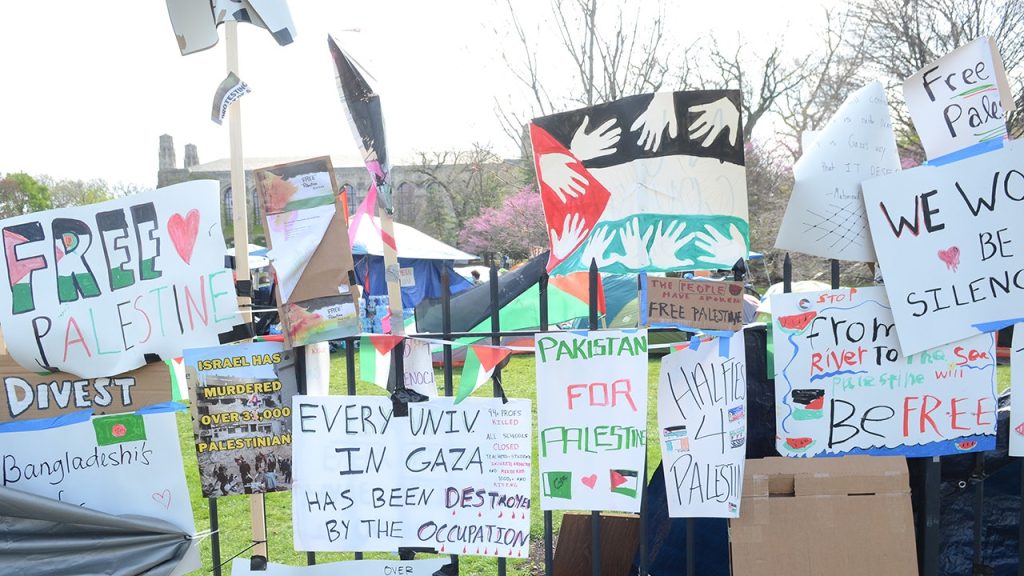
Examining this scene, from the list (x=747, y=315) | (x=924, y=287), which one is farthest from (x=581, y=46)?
(x=924, y=287)

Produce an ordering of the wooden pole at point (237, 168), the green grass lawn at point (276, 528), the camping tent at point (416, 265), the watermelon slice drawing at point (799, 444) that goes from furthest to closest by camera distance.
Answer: the camping tent at point (416, 265) → the green grass lawn at point (276, 528) → the watermelon slice drawing at point (799, 444) → the wooden pole at point (237, 168)

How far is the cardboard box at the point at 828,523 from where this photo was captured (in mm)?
2795

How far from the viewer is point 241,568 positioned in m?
2.74

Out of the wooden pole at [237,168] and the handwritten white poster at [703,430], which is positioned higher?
the wooden pole at [237,168]

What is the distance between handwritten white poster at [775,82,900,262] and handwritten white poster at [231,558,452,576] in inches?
67.7

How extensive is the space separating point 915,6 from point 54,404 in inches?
807

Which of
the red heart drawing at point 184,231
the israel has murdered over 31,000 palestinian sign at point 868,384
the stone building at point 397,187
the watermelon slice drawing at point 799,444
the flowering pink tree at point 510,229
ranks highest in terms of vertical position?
the stone building at point 397,187

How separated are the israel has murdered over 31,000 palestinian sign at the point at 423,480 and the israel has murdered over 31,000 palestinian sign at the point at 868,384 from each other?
3.30 ft

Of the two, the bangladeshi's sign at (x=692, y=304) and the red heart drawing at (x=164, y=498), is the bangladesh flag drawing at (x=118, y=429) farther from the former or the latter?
the bangladeshi's sign at (x=692, y=304)

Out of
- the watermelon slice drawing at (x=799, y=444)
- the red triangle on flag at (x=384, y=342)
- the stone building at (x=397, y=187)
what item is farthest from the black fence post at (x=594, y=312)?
the stone building at (x=397, y=187)

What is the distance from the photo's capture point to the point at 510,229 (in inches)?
1179

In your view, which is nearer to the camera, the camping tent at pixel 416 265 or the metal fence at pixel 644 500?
the metal fence at pixel 644 500

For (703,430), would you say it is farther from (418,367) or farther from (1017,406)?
(1017,406)

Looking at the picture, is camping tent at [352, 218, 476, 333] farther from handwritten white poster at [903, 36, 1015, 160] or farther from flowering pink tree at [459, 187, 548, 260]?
handwritten white poster at [903, 36, 1015, 160]
